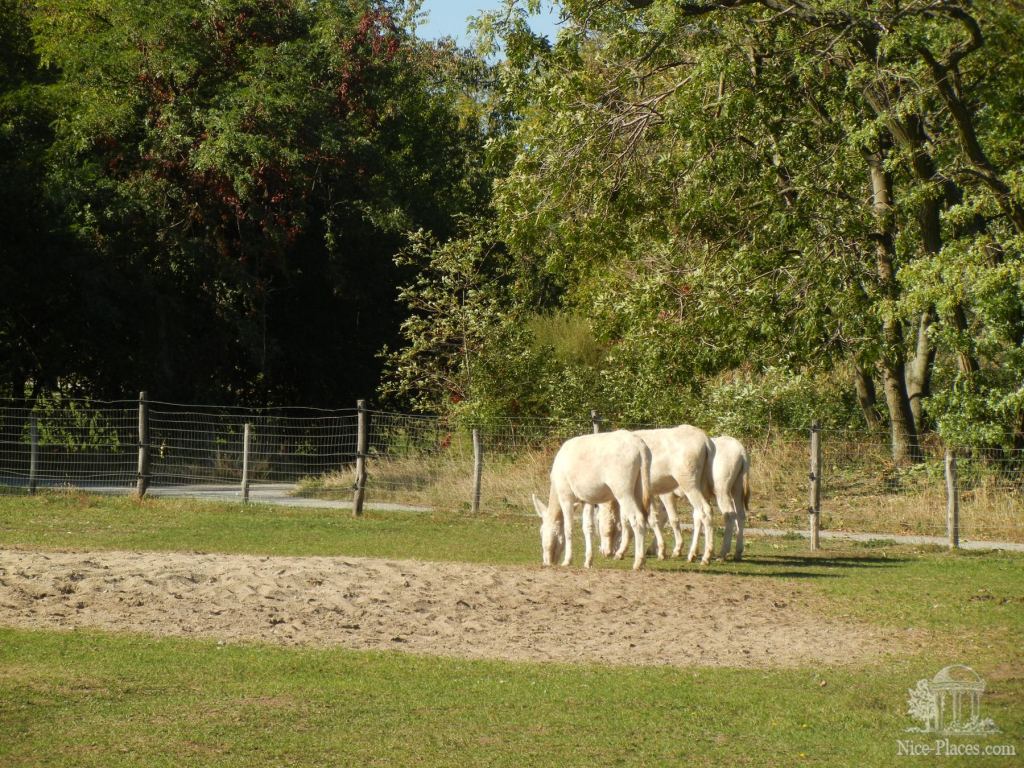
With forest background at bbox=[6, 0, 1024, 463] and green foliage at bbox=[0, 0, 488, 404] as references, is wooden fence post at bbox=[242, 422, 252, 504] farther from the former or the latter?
green foliage at bbox=[0, 0, 488, 404]

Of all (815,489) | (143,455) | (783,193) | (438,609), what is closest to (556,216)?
(783,193)

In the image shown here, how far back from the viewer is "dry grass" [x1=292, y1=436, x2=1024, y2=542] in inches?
800

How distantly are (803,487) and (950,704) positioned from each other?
46.6 feet

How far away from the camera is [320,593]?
12.2 metres

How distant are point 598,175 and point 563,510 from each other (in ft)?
30.4

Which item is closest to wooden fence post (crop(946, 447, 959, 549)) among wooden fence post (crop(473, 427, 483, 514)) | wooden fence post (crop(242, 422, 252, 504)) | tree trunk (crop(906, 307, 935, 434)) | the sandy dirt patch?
tree trunk (crop(906, 307, 935, 434))

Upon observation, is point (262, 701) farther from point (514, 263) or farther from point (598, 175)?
point (514, 263)

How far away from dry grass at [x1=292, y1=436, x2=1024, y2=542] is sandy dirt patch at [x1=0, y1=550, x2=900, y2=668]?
722cm

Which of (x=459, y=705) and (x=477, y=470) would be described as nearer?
(x=459, y=705)

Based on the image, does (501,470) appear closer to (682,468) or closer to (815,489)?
(815,489)

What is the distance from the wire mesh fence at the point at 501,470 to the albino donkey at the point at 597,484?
22.1 ft

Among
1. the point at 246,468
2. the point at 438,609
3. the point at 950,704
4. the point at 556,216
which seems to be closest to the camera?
the point at 950,704

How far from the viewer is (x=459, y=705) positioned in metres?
8.44

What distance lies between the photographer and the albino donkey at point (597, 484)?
583 inches
